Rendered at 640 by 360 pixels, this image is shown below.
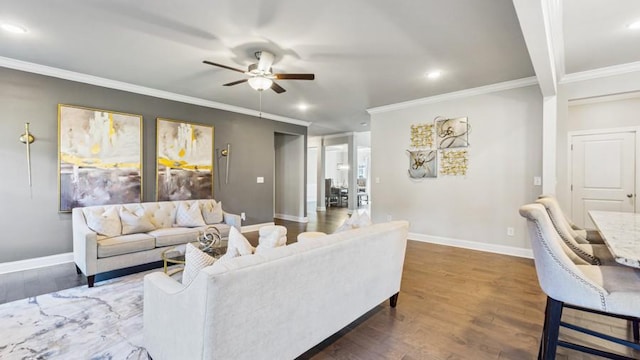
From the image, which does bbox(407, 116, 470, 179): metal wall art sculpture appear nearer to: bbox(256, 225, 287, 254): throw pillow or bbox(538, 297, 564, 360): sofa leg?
bbox(538, 297, 564, 360): sofa leg

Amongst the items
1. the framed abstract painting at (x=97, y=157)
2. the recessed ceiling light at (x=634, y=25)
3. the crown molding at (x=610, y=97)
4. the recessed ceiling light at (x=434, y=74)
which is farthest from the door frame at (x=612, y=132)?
the framed abstract painting at (x=97, y=157)

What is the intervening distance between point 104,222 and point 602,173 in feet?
23.7

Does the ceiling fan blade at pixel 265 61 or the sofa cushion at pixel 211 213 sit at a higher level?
the ceiling fan blade at pixel 265 61

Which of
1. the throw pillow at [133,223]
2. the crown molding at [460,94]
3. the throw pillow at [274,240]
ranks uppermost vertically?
the crown molding at [460,94]

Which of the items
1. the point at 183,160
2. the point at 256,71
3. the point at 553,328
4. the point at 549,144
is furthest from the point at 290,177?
the point at 553,328

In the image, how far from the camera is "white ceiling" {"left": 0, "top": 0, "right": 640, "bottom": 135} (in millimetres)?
2406

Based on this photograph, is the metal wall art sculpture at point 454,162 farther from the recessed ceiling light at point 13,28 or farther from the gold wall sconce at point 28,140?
the gold wall sconce at point 28,140

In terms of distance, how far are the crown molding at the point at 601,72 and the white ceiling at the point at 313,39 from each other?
128 mm

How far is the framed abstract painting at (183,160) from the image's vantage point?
15.7 ft

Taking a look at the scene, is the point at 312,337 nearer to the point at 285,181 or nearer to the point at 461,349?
the point at 461,349

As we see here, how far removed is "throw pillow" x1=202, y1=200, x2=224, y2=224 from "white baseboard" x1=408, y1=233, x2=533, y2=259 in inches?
138

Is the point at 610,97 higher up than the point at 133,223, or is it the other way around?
the point at 610,97

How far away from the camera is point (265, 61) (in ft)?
10.7

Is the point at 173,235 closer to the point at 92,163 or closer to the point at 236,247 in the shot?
the point at 92,163
